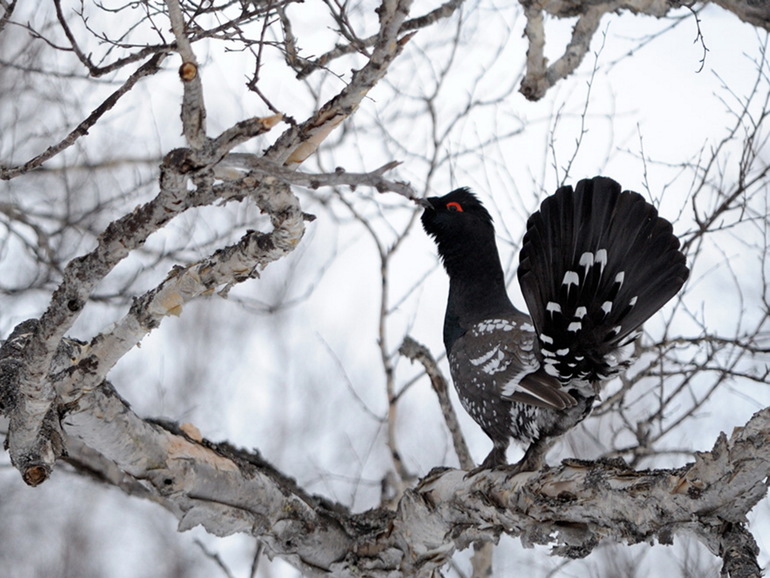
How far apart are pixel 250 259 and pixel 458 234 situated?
2.32m

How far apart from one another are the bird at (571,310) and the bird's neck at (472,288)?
0.32 metres

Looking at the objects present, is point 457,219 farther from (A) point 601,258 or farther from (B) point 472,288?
(A) point 601,258

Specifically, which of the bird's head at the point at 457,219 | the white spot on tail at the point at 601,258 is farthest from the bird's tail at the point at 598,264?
the bird's head at the point at 457,219

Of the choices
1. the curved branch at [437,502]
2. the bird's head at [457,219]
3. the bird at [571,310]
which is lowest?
the curved branch at [437,502]

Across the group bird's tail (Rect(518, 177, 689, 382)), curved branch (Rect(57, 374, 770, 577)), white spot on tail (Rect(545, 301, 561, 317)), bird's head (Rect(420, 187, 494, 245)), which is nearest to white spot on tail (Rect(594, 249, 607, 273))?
bird's tail (Rect(518, 177, 689, 382))

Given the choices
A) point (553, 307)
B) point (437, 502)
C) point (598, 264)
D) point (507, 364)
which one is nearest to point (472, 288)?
point (507, 364)

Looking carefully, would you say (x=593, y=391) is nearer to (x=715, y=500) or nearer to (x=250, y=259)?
(x=715, y=500)

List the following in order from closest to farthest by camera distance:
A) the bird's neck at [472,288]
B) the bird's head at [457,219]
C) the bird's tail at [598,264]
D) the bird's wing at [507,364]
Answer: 1. the bird's tail at [598,264]
2. the bird's wing at [507,364]
3. the bird's neck at [472,288]
4. the bird's head at [457,219]

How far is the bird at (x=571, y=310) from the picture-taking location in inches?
142

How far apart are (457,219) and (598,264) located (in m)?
1.32

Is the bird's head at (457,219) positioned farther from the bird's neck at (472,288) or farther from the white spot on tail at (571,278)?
the white spot on tail at (571,278)

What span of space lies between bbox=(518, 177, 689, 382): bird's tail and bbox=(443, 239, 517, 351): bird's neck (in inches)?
35.7

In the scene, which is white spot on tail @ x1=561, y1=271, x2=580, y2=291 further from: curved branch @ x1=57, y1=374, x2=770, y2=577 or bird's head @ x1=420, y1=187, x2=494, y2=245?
bird's head @ x1=420, y1=187, x2=494, y2=245

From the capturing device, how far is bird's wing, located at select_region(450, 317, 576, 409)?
3857mm
